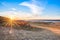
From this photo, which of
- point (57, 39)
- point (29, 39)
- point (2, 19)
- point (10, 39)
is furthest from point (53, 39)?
point (2, 19)

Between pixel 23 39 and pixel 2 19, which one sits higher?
pixel 2 19

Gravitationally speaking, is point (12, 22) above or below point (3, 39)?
above

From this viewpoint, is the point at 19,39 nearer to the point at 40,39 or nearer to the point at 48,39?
the point at 40,39

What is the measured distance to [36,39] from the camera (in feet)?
36.9

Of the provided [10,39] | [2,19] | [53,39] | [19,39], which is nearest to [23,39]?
[19,39]

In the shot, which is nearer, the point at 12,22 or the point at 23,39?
the point at 23,39

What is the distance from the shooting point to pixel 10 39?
1111 cm

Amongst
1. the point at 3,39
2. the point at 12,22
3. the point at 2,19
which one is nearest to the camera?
the point at 3,39

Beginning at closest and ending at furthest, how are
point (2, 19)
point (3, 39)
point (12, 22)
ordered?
point (3, 39) < point (12, 22) < point (2, 19)

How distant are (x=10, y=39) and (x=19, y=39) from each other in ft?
2.90

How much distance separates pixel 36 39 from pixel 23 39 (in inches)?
50.6

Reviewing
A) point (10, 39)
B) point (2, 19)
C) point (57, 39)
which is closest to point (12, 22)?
point (2, 19)

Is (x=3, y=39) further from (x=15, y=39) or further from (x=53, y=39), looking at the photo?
(x=53, y=39)

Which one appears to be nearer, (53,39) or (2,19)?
(53,39)
